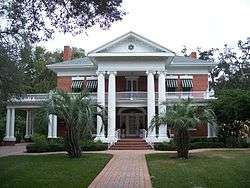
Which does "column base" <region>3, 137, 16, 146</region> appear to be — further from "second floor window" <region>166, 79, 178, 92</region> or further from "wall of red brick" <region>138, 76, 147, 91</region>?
"second floor window" <region>166, 79, 178, 92</region>

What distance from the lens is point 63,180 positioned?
15.4 meters

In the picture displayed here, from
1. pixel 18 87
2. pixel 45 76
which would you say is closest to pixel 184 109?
pixel 18 87

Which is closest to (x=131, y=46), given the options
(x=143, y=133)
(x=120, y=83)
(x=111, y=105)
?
(x=120, y=83)

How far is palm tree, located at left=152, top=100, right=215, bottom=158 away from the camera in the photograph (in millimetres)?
24438

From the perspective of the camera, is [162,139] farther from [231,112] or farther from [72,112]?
[72,112]

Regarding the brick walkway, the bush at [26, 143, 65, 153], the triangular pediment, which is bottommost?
the brick walkway

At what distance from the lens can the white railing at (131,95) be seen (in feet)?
132

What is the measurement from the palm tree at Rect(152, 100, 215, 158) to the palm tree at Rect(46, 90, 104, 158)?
3.94 m

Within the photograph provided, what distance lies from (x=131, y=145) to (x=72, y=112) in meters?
10.9

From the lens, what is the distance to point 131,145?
115ft

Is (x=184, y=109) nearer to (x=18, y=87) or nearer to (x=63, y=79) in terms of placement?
(x=18, y=87)

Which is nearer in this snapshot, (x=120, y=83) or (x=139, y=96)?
(x=139, y=96)

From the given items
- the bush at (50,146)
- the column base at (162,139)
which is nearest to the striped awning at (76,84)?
the column base at (162,139)

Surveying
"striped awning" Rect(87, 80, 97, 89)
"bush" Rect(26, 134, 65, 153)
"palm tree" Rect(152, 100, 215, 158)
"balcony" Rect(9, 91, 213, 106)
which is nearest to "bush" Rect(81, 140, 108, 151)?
"bush" Rect(26, 134, 65, 153)
